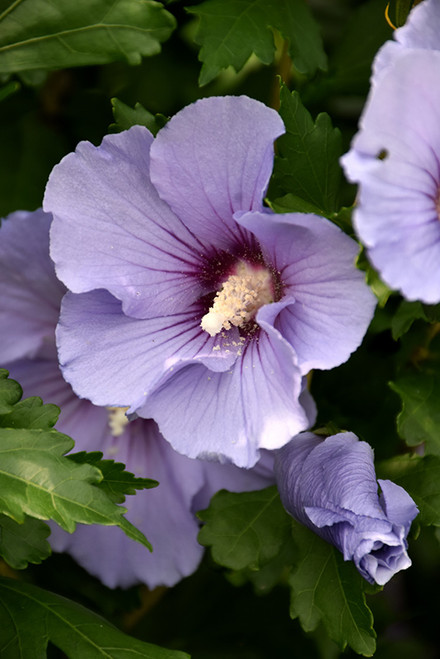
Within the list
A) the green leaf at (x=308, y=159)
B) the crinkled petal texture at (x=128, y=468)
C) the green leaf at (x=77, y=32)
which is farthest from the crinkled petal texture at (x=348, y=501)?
the green leaf at (x=77, y=32)

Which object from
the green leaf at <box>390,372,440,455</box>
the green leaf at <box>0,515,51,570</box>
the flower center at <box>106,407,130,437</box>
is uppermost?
the green leaf at <box>0,515,51,570</box>

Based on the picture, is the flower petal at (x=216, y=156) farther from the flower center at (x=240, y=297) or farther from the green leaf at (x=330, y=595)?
the green leaf at (x=330, y=595)

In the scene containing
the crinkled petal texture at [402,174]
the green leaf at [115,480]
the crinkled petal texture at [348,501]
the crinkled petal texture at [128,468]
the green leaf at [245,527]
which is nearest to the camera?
the crinkled petal texture at [402,174]

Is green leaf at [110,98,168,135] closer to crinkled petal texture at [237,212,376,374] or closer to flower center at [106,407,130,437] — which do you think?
crinkled petal texture at [237,212,376,374]

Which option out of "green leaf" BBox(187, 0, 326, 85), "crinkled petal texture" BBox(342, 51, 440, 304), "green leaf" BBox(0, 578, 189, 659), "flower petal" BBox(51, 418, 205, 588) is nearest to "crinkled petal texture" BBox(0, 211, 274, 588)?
"flower petal" BBox(51, 418, 205, 588)

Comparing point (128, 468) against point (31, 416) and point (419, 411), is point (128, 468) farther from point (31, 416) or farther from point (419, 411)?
point (419, 411)

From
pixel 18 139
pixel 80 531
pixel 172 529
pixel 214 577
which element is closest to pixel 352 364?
pixel 172 529

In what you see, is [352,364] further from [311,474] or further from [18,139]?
[18,139]
